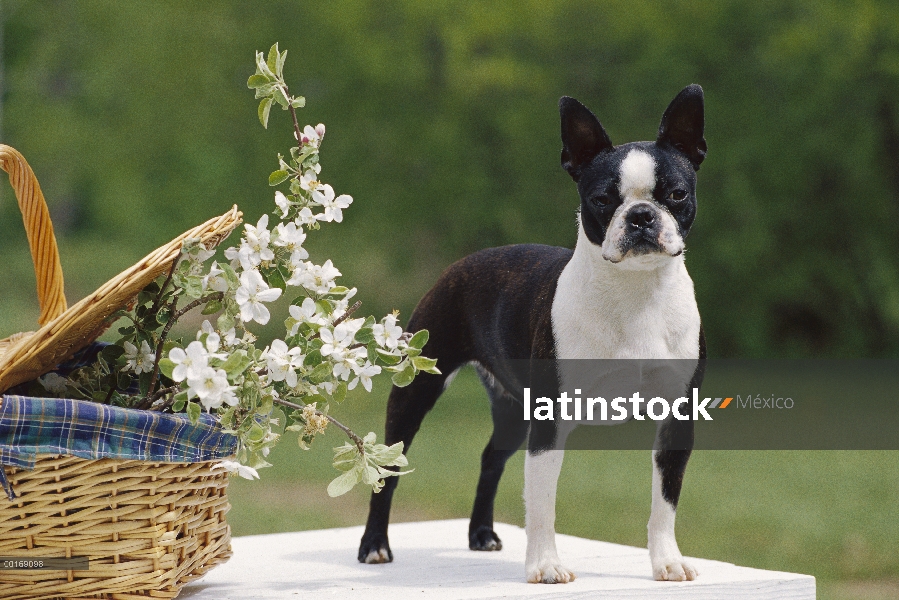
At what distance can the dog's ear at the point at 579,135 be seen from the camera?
1.82 meters

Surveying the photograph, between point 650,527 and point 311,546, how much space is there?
0.87 m

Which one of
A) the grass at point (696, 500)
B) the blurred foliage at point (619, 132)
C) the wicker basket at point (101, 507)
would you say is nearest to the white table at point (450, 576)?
the wicker basket at point (101, 507)

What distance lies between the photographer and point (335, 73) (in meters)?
8.36

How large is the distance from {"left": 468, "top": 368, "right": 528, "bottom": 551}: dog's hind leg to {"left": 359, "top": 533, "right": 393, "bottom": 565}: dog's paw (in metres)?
0.25

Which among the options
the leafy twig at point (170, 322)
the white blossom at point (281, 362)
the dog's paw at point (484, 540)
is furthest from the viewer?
the dog's paw at point (484, 540)

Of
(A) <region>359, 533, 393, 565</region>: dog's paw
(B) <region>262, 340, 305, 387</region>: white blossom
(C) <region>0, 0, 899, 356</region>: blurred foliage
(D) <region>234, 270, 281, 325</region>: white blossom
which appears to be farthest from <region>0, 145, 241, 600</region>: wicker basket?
(C) <region>0, 0, 899, 356</region>: blurred foliage

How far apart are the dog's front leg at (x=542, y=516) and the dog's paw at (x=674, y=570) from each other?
0.51 feet

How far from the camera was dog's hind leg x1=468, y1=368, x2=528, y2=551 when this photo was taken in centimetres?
230

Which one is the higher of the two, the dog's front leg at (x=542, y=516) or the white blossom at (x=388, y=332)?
the white blossom at (x=388, y=332)

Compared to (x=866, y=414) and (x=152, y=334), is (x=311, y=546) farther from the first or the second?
(x=866, y=414)

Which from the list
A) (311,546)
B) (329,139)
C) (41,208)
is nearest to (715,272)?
(329,139)

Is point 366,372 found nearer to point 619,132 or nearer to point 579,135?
point 579,135

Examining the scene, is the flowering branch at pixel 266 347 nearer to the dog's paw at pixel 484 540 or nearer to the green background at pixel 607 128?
the dog's paw at pixel 484 540

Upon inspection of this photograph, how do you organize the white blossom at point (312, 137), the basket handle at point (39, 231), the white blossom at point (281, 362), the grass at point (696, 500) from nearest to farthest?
the white blossom at point (281, 362), the white blossom at point (312, 137), the basket handle at point (39, 231), the grass at point (696, 500)
